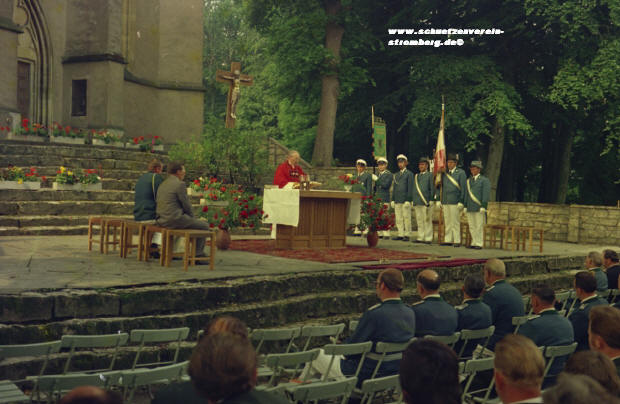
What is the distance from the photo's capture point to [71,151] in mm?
15562

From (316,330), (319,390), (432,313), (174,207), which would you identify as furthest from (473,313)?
(174,207)

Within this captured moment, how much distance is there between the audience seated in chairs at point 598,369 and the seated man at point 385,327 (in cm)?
200

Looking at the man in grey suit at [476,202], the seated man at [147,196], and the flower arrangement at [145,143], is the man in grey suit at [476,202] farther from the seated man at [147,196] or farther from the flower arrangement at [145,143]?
the flower arrangement at [145,143]

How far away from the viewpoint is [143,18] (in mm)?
21734

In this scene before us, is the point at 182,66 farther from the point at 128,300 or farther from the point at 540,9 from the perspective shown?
the point at 128,300

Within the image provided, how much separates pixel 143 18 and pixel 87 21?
272 cm

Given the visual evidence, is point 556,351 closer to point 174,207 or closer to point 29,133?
point 174,207

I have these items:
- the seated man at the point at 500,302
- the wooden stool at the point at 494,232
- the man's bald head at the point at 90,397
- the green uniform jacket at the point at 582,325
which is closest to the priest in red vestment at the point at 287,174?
the wooden stool at the point at 494,232

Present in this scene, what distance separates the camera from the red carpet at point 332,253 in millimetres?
10414

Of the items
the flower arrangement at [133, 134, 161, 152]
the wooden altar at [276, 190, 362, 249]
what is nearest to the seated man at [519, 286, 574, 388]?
the wooden altar at [276, 190, 362, 249]

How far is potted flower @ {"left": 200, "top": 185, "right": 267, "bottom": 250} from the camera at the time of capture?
36.2 feet

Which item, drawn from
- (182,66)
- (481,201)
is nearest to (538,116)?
(481,201)

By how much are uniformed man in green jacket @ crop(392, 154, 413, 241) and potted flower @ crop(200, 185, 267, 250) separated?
14.8 feet

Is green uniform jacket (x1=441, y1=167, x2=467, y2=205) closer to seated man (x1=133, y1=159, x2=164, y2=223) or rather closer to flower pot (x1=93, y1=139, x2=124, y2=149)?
seated man (x1=133, y1=159, x2=164, y2=223)
